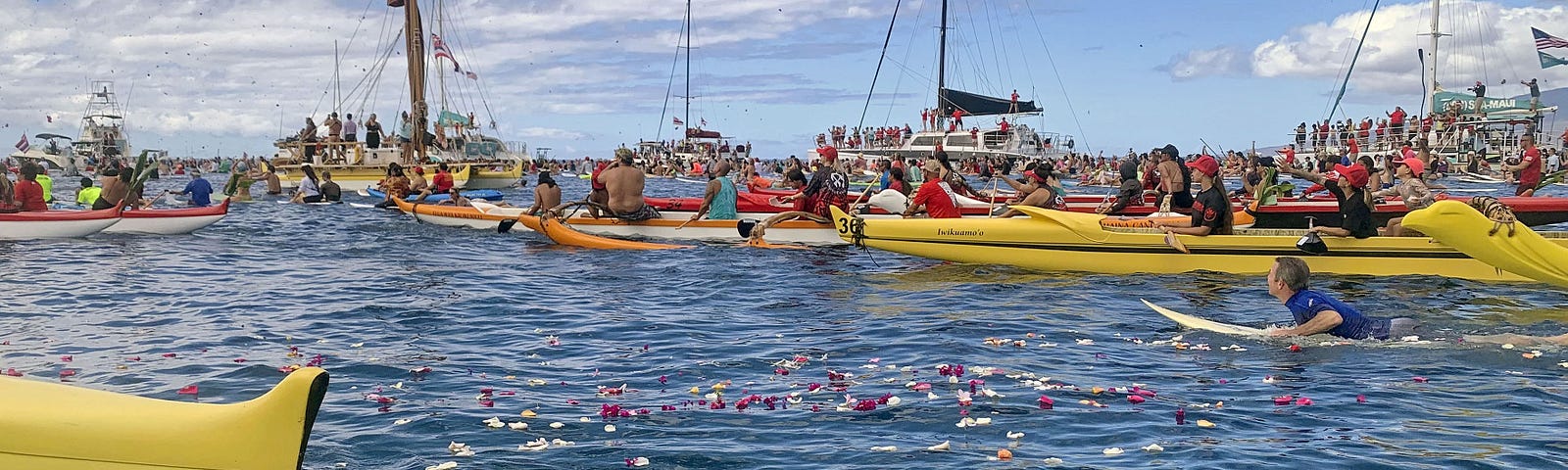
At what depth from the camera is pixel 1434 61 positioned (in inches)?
2036

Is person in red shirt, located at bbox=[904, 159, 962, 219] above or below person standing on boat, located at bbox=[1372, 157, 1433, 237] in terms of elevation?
below

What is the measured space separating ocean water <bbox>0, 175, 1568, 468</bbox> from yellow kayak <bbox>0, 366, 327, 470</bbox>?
2001mm

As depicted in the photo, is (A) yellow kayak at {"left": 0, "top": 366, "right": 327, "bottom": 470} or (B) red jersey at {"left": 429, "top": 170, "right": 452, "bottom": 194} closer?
(A) yellow kayak at {"left": 0, "top": 366, "right": 327, "bottom": 470}

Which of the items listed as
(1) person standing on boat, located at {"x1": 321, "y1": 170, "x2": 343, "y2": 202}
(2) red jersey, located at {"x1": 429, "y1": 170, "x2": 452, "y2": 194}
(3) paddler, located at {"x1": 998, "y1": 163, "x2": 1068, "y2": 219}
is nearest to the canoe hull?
(2) red jersey, located at {"x1": 429, "y1": 170, "x2": 452, "y2": 194}

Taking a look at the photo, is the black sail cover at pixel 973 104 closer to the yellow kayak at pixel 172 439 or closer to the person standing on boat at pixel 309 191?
the person standing on boat at pixel 309 191

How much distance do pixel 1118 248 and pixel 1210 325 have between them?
173 inches

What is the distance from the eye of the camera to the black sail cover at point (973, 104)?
191 feet

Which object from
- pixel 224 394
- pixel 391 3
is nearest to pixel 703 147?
pixel 391 3

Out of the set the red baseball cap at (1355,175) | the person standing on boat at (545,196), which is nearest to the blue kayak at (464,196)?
the person standing on boat at (545,196)

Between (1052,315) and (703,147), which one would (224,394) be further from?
(703,147)

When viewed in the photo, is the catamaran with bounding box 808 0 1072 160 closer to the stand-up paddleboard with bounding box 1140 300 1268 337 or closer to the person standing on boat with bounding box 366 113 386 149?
the person standing on boat with bounding box 366 113 386 149

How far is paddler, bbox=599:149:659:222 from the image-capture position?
19.6 metres

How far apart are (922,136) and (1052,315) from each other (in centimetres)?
5304

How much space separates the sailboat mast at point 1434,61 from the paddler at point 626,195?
41.4 meters
